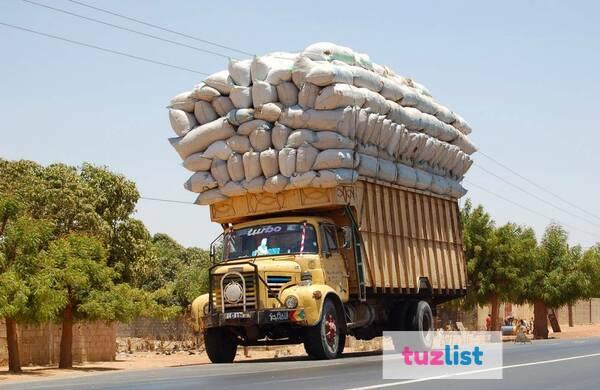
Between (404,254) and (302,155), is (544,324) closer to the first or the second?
(404,254)

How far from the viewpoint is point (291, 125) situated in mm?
21531

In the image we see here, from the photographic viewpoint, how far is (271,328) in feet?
69.3

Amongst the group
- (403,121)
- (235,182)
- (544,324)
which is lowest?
(544,324)

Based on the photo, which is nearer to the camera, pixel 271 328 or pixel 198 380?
pixel 198 380

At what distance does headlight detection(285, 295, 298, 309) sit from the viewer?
20219 millimetres

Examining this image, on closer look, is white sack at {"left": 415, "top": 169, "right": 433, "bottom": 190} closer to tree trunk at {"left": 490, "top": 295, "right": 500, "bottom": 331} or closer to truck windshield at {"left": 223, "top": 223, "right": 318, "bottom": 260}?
truck windshield at {"left": 223, "top": 223, "right": 318, "bottom": 260}

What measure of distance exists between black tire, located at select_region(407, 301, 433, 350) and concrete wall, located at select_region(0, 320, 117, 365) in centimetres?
811

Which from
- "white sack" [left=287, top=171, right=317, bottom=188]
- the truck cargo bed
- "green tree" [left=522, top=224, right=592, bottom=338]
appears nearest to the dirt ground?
the truck cargo bed

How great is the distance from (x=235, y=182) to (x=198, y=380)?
736cm

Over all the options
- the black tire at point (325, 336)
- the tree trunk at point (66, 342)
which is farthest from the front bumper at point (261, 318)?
the tree trunk at point (66, 342)

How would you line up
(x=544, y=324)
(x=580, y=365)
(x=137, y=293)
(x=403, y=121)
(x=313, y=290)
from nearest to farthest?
(x=580, y=365) < (x=313, y=290) < (x=403, y=121) < (x=137, y=293) < (x=544, y=324)

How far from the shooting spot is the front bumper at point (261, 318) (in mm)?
20109

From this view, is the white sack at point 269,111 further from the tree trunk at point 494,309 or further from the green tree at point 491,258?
the tree trunk at point 494,309

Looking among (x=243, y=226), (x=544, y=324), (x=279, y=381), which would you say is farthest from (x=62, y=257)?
(x=544, y=324)
